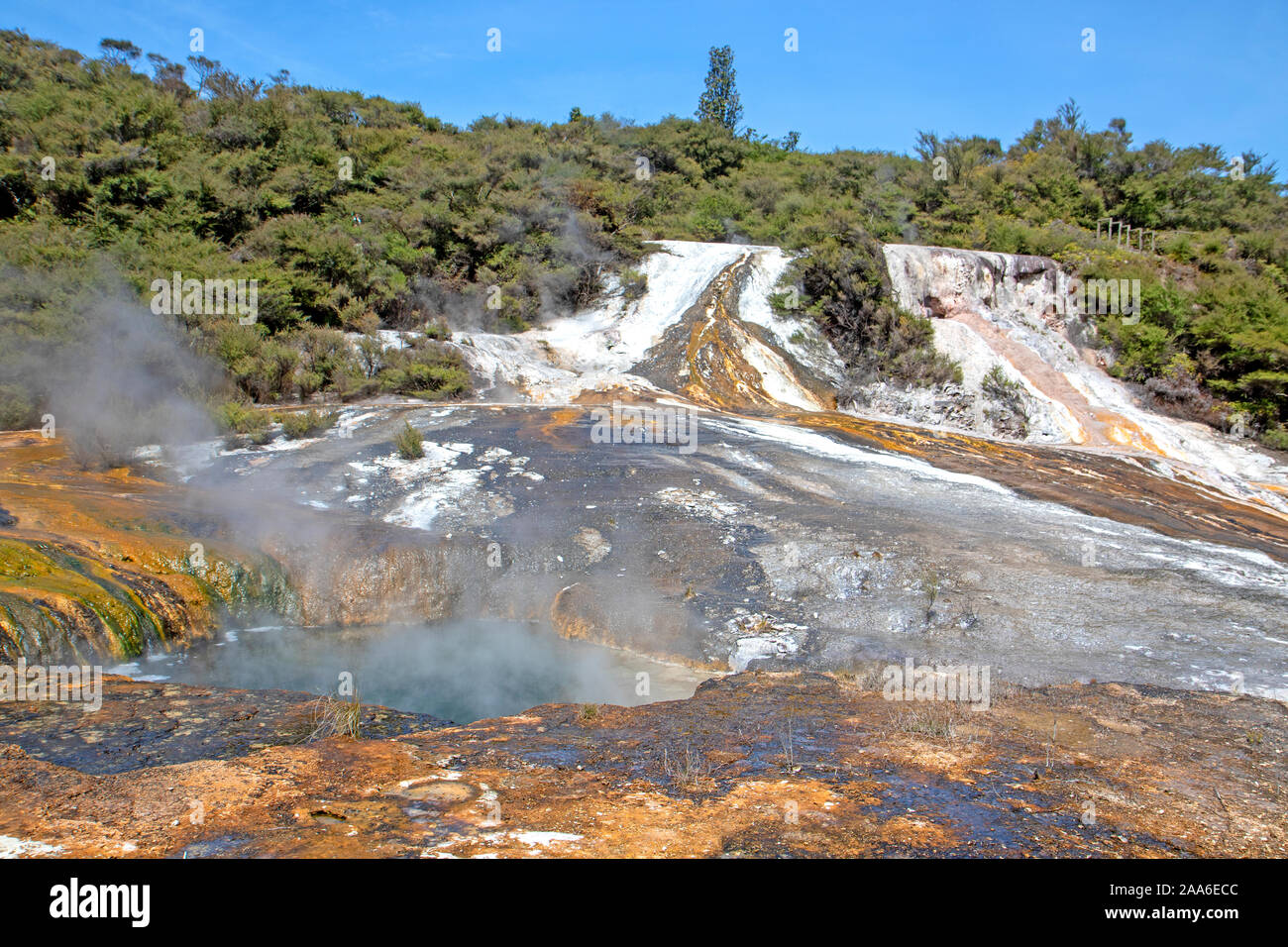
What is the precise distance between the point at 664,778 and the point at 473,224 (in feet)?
62.1

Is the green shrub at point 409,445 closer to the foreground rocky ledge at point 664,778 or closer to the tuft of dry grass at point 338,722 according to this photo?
the foreground rocky ledge at point 664,778

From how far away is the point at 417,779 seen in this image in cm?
467

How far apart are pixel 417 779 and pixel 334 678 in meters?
2.87

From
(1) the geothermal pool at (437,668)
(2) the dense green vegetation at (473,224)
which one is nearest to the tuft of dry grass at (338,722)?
(1) the geothermal pool at (437,668)

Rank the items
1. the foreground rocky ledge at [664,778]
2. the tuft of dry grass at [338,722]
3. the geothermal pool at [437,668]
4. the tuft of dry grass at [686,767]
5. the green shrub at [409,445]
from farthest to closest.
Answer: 1. the green shrub at [409,445]
2. the geothermal pool at [437,668]
3. the tuft of dry grass at [338,722]
4. the tuft of dry grass at [686,767]
5. the foreground rocky ledge at [664,778]

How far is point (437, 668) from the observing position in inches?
298

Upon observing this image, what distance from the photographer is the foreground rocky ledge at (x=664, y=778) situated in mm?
3861

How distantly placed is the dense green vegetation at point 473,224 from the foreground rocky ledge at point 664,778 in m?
10.3

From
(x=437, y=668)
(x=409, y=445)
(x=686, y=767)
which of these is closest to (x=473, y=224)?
(x=409, y=445)

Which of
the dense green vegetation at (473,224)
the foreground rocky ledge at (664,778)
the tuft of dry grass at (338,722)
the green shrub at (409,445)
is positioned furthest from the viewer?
the dense green vegetation at (473,224)

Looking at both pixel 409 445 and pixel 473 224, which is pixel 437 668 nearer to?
pixel 409 445

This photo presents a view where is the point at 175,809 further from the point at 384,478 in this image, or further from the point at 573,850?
the point at 384,478

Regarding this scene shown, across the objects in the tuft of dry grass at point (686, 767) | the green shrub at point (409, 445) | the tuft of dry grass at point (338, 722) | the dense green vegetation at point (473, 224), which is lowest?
the tuft of dry grass at point (686, 767)

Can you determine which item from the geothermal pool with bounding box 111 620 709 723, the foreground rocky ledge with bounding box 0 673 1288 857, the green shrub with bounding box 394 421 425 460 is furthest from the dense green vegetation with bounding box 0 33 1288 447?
the foreground rocky ledge with bounding box 0 673 1288 857
